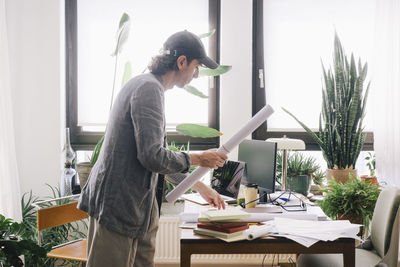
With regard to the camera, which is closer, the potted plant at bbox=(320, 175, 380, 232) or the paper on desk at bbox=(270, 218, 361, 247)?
the paper on desk at bbox=(270, 218, 361, 247)

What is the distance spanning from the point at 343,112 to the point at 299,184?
0.75 meters

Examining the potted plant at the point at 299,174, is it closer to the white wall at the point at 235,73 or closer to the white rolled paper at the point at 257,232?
the white wall at the point at 235,73

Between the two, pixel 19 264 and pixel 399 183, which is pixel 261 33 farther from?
pixel 19 264

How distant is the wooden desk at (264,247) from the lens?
5.77ft

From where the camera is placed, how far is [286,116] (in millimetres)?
3727

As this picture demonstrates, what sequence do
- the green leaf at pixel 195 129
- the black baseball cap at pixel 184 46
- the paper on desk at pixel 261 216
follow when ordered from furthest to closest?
1. the green leaf at pixel 195 129
2. the paper on desk at pixel 261 216
3. the black baseball cap at pixel 184 46

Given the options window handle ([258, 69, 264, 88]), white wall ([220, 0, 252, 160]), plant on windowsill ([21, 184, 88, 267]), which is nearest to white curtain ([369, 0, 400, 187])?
window handle ([258, 69, 264, 88])

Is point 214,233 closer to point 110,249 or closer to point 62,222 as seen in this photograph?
point 110,249

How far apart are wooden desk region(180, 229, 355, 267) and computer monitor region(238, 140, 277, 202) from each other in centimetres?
71

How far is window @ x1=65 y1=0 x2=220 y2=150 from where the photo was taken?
144 inches

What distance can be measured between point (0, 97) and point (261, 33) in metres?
2.20

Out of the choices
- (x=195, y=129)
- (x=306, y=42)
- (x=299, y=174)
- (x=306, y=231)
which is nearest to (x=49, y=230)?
(x=195, y=129)

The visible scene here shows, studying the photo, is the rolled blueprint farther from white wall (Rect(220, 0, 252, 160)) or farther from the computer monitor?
white wall (Rect(220, 0, 252, 160))

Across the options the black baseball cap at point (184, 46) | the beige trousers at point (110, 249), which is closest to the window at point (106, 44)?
the black baseball cap at point (184, 46)
